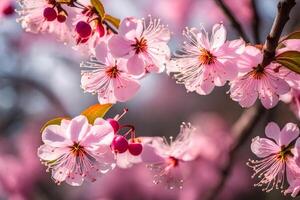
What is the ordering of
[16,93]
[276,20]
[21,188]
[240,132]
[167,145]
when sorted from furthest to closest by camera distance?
[16,93]
[21,188]
[240,132]
[167,145]
[276,20]

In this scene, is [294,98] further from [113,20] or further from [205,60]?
[113,20]

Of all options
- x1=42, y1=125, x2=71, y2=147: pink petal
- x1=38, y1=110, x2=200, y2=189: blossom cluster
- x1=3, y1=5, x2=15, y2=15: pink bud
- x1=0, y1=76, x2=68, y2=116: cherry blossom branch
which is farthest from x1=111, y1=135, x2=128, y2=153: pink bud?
x1=0, y1=76, x2=68, y2=116: cherry blossom branch

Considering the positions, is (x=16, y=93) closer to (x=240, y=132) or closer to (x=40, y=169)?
(x=40, y=169)

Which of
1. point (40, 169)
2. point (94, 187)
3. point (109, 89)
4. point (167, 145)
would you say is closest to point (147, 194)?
point (94, 187)

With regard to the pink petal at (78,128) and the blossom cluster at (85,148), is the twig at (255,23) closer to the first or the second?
the blossom cluster at (85,148)

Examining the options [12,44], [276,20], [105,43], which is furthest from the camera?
[12,44]

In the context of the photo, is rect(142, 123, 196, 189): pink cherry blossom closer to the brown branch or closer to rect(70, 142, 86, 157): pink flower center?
rect(70, 142, 86, 157): pink flower center
